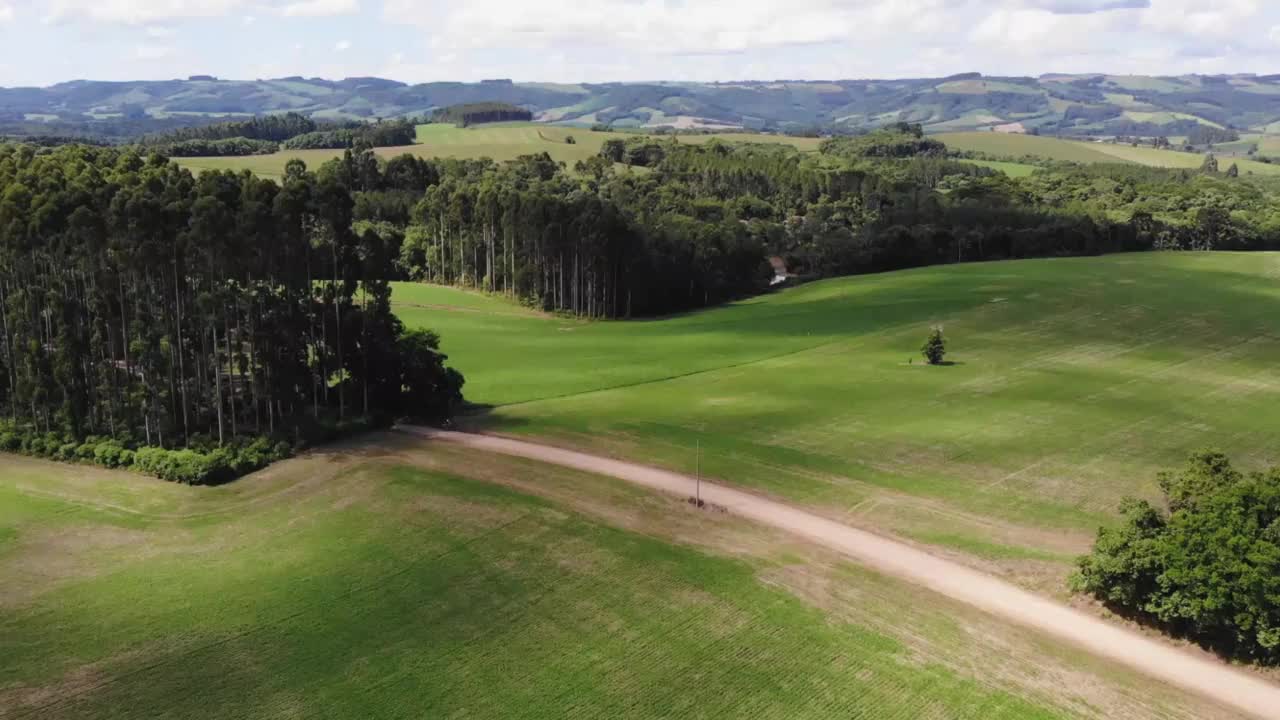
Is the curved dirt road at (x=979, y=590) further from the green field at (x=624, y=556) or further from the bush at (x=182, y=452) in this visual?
the bush at (x=182, y=452)

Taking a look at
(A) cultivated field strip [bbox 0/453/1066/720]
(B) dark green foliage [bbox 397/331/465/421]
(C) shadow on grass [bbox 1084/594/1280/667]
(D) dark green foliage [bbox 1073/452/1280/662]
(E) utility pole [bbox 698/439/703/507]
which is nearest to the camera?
(A) cultivated field strip [bbox 0/453/1066/720]

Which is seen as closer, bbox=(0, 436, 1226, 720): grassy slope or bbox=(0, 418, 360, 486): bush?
bbox=(0, 436, 1226, 720): grassy slope

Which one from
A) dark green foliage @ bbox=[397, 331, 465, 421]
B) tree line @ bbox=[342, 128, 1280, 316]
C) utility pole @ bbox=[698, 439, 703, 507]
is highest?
tree line @ bbox=[342, 128, 1280, 316]

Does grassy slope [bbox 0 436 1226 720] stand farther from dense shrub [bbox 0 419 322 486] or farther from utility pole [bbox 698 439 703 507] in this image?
dense shrub [bbox 0 419 322 486]

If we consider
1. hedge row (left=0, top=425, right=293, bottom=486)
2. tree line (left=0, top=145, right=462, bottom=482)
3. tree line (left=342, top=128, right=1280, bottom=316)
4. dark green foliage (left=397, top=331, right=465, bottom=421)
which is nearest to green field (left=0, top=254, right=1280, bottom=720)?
hedge row (left=0, top=425, right=293, bottom=486)

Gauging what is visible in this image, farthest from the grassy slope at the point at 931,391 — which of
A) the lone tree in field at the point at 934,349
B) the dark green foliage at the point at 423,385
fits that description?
the dark green foliage at the point at 423,385

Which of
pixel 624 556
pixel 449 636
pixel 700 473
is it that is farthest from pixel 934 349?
pixel 449 636

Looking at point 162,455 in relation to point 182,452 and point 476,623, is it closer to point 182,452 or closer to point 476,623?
point 182,452
